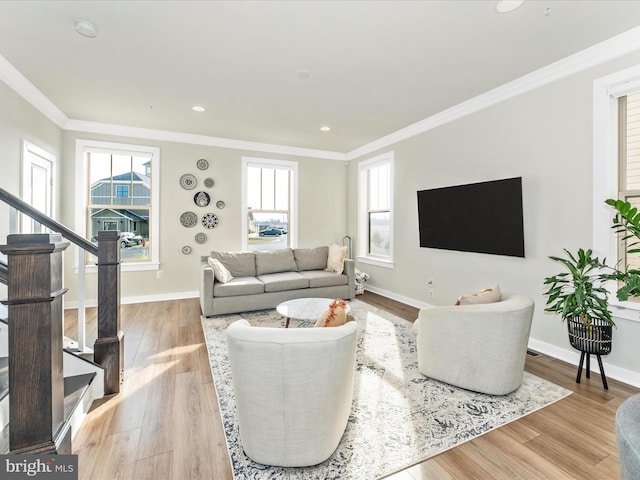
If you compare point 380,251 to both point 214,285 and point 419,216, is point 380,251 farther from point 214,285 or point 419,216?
point 214,285

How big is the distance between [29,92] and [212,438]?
413 centimetres

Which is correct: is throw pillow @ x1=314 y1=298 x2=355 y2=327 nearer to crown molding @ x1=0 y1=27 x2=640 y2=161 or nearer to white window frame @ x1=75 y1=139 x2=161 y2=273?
crown molding @ x1=0 y1=27 x2=640 y2=161

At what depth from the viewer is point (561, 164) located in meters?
2.90

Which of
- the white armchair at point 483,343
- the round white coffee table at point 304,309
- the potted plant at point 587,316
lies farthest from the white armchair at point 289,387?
the potted plant at point 587,316

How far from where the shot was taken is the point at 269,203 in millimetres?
5887

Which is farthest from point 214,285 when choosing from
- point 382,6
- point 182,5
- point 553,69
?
point 553,69

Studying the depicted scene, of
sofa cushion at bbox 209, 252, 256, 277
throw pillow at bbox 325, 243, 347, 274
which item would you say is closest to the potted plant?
throw pillow at bbox 325, 243, 347, 274

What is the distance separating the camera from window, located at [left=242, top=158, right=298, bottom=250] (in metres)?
5.66

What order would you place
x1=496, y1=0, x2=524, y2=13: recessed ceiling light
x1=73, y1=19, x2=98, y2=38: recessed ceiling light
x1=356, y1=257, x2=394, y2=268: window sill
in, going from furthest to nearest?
x1=356, y1=257, x2=394, y2=268: window sill
x1=73, y1=19, x2=98, y2=38: recessed ceiling light
x1=496, y1=0, x2=524, y2=13: recessed ceiling light

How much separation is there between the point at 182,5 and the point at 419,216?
3646 mm

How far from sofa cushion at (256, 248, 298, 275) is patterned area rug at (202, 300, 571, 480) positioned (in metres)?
1.92

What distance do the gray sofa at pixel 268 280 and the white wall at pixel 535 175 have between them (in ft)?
4.76

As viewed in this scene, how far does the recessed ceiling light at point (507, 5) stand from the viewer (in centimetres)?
209

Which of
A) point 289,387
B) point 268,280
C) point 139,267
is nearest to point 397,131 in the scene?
point 268,280
